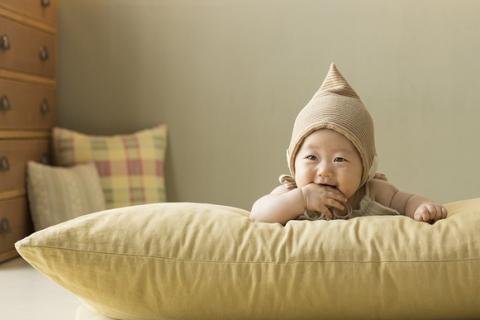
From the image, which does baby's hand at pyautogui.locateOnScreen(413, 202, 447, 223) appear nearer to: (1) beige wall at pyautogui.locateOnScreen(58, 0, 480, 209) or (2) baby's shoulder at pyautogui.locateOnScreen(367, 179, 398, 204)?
(2) baby's shoulder at pyautogui.locateOnScreen(367, 179, 398, 204)

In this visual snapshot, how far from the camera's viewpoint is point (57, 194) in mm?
3193

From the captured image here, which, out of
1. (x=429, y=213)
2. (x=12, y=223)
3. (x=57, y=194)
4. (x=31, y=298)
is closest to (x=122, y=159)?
(x=57, y=194)

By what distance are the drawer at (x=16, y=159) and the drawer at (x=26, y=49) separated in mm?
298

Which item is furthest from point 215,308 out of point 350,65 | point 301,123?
point 350,65

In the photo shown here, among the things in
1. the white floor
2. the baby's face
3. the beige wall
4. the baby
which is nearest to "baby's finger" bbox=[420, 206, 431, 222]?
the baby

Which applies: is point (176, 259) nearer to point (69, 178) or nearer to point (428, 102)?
point (69, 178)

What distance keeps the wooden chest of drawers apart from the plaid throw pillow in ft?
0.38

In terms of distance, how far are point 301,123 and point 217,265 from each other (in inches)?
18.2

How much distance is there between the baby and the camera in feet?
5.16

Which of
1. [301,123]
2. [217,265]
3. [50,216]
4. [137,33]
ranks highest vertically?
[137,33]

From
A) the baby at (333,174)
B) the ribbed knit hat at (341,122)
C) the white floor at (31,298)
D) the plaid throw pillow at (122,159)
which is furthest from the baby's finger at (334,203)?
the plaid throw pillow at (122,159)

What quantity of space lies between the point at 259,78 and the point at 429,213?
1990mm

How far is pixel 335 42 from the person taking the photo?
3.39m

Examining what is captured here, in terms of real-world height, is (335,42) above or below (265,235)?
above
